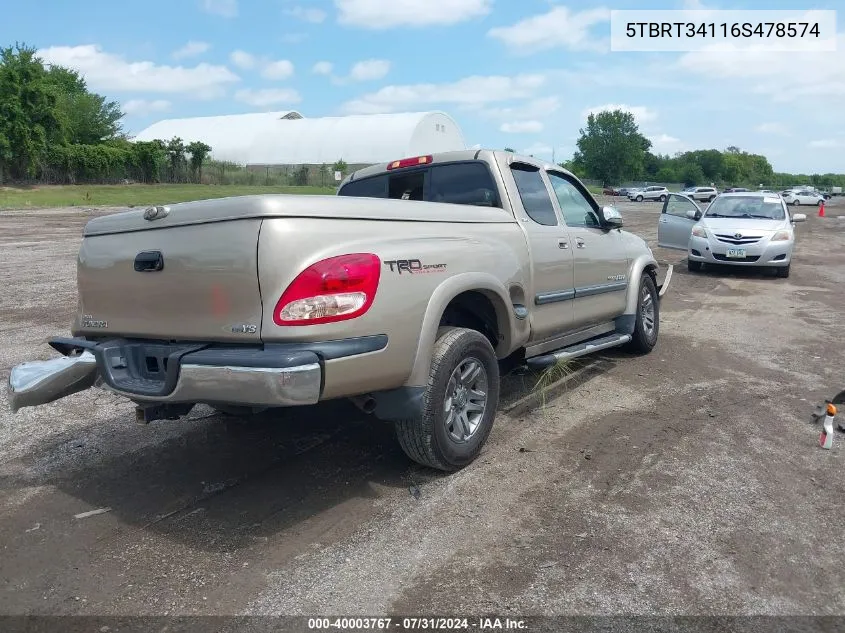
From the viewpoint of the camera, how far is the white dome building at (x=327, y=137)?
189 ft

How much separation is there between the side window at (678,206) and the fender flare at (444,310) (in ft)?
34.2

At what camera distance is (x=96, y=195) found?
124ft

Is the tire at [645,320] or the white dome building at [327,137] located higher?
the white dome building at [327,137]

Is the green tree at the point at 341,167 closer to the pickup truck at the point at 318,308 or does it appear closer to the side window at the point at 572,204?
the side window at the point at 572,204

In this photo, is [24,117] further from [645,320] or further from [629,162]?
[629,162]

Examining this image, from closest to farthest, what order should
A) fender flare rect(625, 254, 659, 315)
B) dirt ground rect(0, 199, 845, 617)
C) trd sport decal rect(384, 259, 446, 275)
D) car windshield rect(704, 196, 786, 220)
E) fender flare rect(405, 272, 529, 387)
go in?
dirt ground rect(0, 199, 845, 617), trd sport decal rect(384, 259, 446, 275), fender flare rect(405, 272, 529, 387), fender flare rect(625, 254, 659, 315), car windshield rect(704, 196, 786, 220)

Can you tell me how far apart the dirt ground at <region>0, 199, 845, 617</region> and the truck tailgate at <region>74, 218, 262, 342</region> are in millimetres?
982

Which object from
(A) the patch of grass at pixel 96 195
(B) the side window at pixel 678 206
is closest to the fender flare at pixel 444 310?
(B) the side window at pixel 678 206

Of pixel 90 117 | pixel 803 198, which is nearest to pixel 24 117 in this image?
pixel 90 117

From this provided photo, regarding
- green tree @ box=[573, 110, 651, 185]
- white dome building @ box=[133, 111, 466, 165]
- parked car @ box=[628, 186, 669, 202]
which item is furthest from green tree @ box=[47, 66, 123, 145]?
green tree @ box=[573, 110, 651, 185]

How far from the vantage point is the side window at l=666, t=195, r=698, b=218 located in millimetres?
13883

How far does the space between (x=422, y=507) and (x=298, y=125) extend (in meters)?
64.8

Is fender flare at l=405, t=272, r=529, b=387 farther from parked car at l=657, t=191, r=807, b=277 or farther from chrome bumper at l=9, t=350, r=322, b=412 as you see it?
parked car at l=657, t=191, r=807, b=277

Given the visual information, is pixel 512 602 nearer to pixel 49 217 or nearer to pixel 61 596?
pixel 61 596
